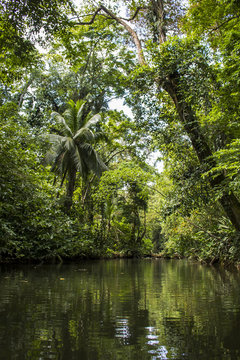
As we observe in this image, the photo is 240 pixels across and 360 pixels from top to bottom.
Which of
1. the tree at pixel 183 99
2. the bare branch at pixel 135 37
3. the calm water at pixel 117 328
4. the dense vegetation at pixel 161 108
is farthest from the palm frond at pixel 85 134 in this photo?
the calm water at pixel 117 328

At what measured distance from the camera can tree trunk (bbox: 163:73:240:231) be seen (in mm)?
7016

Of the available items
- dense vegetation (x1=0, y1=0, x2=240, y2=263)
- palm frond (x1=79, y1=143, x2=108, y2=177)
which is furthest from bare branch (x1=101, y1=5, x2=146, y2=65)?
palm frond (x1=79, y1=143, x2=108, y2=177)

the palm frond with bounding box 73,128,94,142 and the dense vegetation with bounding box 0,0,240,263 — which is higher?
the palm frond with bounding box 73,128,94,142

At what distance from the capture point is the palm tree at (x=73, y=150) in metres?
15.8

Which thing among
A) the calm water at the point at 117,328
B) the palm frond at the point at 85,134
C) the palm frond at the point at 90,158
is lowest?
the calm water at the point at 117,328

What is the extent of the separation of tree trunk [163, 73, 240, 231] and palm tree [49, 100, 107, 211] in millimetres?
8450

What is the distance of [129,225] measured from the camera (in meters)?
27.0

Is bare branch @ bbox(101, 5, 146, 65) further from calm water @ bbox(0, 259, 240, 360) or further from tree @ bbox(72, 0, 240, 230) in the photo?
calm water @ bbox(0, 259, 240, 360)

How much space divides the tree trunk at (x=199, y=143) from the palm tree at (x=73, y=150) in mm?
8450

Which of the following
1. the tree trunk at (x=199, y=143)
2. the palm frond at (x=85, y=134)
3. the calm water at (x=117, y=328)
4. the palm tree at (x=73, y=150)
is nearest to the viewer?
the calm water at (x=117, y=328)

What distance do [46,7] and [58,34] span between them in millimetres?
1031

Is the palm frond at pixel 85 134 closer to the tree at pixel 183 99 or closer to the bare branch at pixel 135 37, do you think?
the bare branch at pixel 135 37

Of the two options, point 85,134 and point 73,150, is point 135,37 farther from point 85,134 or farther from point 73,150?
point 73,150

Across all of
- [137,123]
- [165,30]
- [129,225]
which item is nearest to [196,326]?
[137,123]
